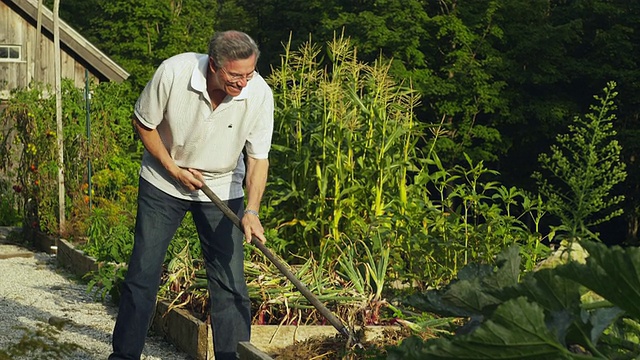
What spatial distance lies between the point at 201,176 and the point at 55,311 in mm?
3116

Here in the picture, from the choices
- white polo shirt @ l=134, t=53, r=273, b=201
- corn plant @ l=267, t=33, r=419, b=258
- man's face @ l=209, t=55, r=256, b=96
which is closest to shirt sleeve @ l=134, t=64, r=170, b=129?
white polo shirt @ l=134, t=53, r=273, b=201

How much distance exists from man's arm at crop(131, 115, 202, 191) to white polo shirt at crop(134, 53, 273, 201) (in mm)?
41

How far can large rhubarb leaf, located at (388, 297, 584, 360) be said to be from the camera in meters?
1.44

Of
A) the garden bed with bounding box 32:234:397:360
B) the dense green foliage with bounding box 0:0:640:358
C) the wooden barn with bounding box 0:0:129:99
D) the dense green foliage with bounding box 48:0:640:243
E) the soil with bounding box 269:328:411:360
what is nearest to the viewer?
the soil with bounding box 269:328:411:360

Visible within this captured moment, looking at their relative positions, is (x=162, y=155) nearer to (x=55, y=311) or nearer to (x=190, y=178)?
(x=190, y=178)

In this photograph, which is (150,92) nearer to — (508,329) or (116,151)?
(508,329)

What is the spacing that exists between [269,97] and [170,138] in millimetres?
478

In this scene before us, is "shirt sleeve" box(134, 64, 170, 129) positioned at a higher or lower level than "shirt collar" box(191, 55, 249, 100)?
lower

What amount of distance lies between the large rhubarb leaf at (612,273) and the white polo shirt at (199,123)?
3.65m

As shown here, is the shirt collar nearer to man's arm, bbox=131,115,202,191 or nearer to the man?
the man

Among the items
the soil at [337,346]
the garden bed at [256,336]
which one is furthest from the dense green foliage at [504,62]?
the soil at [337,346]

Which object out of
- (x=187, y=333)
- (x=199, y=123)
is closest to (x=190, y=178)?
(x=199, y=123)

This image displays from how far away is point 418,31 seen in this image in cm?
3641

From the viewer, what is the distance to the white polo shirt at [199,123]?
5.01 metres
